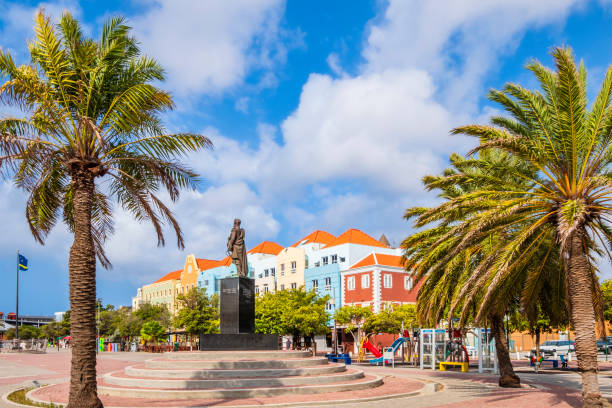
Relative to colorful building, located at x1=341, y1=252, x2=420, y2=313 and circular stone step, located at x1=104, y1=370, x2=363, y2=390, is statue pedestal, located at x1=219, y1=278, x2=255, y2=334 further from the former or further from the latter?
colorful building, located at x1=341, y1=252, x2=420, y2=313

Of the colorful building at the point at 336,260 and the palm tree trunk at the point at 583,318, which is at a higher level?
the colorful building at the point at 336,260

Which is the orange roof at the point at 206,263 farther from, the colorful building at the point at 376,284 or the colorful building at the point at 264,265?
the colorful building at the point at 376,284

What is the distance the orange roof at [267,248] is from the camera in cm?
7525

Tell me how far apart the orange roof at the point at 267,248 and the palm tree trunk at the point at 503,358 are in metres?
56.3

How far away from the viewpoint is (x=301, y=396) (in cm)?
1596

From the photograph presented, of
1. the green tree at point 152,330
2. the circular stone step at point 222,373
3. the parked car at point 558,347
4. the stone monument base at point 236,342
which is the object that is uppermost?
the stone monument base at point 236,342

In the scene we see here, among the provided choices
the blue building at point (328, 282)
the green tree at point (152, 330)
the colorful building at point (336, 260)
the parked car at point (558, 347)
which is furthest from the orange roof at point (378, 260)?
the green tree at point (152, 330)

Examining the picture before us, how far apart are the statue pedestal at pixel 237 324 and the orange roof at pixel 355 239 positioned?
39.3 m

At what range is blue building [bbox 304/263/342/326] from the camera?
58062mm

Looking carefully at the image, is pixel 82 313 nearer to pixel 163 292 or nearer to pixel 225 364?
pixel 225 364

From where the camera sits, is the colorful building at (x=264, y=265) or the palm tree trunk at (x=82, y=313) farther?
the colorful building at (x=264, y=265)

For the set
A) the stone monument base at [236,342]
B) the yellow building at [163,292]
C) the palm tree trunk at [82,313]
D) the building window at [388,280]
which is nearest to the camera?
the palm tree trunk at [82,313]

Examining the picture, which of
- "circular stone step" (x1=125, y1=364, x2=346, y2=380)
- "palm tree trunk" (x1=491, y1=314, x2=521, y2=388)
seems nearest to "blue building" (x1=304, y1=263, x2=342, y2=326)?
"palm tree trunk" (x1=491, y1=314, x2=521, y2=388)

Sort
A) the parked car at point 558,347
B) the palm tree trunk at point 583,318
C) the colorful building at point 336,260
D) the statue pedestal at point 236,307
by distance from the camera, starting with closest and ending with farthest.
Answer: the palm tree trunk at point 583,318
the statue pedestal at point 236,307
the parked car at point 558,347
the colorful building at point 336,260
